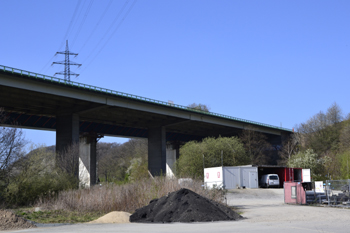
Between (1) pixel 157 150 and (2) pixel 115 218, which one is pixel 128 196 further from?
(1) pixel 157 150

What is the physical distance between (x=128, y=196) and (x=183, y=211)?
5.63 metres

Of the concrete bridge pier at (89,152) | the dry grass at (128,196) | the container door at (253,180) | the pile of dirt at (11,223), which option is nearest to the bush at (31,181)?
the dry grass at (128,196)

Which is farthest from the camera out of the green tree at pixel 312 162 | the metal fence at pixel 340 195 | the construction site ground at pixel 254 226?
the green tree at pixel 312 162

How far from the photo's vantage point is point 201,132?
94.0 metres

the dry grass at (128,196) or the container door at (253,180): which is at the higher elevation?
the dry grass at (128,196)

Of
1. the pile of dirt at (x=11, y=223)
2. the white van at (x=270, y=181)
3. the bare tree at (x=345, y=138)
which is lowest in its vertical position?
the white van at (x=270, y=181)

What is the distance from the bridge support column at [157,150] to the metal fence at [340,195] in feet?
176

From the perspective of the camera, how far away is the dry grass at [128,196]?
21.4m

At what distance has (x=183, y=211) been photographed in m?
17.0

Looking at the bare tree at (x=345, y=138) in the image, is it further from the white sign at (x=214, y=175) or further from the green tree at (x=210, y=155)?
the white sign at (x=214, y=175)

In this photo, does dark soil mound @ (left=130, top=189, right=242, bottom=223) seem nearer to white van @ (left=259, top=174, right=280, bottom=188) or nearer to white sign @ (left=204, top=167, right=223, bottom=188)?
white sign @ (left=204, top=167, right=223, bottom=188)

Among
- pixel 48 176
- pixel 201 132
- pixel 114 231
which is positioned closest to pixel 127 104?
pixel 48 176

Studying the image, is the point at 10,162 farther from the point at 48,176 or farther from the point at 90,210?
the point at 90,210

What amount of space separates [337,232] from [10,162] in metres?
25.7
